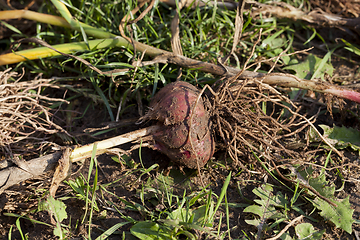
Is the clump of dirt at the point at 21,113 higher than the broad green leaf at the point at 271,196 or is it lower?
higher

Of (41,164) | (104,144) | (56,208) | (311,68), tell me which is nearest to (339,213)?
(311,68)

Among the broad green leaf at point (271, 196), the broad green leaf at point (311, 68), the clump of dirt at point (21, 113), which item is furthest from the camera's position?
the broad green leaf at point (311, 68)

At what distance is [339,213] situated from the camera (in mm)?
1579

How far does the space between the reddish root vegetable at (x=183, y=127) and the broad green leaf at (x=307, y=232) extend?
26.2 inches

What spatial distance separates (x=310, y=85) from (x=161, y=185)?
1.31 metres

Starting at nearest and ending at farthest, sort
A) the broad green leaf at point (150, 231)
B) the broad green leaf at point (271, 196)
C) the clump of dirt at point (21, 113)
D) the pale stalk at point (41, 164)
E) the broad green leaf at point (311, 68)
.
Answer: the broad green leaf at point (150, 231) → the pale stalk at point (41, 164) → the broad green leaf at point (271, 196) → the clump of dirt at point (21, 113) → the broad green leaf at point (311, 68)

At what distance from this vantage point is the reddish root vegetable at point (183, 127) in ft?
5.34

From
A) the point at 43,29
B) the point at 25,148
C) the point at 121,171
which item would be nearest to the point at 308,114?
the point at 121,171

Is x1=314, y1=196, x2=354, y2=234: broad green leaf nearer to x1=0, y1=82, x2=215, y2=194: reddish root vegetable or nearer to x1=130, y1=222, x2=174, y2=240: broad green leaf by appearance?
x1=0, y1=82, x2=215, y2=194: reddish root vegetable

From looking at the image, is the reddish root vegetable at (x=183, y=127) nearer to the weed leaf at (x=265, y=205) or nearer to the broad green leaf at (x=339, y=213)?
the weed leaf at (x=265, y=205)

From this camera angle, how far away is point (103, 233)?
4.76 feet

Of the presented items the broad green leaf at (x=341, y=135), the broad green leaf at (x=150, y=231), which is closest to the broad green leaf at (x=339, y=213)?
the broad green leaf at (x=341, y=135)

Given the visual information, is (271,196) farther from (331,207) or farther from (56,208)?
(56,208)

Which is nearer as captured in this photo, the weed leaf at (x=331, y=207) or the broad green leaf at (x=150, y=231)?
the broad green leaf at (x=150, y=231)
